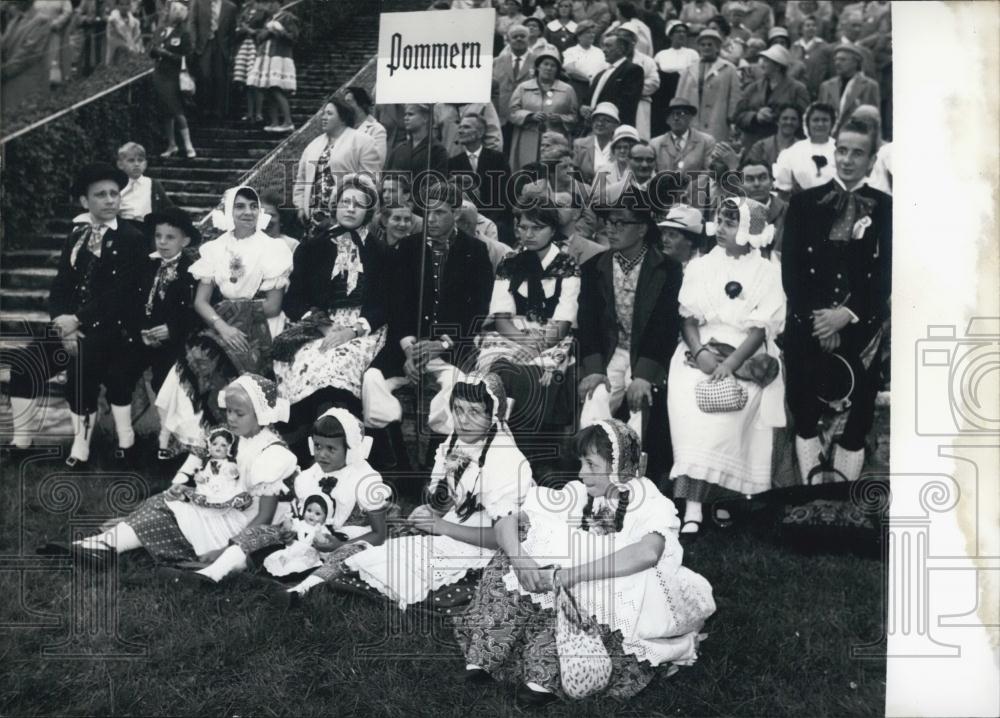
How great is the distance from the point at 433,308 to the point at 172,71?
1.98m

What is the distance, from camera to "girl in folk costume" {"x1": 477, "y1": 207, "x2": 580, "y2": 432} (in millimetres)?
5832

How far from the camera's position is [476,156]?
19.8ft

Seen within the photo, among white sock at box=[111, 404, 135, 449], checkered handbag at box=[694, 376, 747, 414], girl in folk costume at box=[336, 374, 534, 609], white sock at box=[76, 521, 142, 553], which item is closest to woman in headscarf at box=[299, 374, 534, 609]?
girl in folk costume at box=[336, 374, 534, 609]

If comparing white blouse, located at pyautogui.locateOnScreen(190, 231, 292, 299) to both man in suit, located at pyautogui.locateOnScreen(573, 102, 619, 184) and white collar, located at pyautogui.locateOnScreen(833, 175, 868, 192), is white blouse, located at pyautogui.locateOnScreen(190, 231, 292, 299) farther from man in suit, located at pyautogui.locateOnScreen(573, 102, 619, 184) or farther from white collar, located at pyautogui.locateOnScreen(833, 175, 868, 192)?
white collar, located at pyautogui.locateOnScreen(833, 175, 868, 192)

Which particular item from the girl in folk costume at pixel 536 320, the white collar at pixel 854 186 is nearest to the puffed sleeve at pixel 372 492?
the girl in folk costume at pixel 536 320

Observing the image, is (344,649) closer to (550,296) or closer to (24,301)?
(550,296)

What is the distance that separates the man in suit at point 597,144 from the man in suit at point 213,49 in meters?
1.93

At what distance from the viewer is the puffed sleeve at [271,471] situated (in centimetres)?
592

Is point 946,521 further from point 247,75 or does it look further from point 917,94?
point 247,75

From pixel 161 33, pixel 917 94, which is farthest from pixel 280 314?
pixel 917 94

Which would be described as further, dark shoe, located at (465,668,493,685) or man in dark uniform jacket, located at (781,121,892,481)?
man in dark uniform jacket, located at (781,121,892,481)

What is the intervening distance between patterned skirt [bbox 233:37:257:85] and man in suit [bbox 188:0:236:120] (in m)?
0.04

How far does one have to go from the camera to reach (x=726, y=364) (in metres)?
5.79

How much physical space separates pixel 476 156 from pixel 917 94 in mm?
2135
